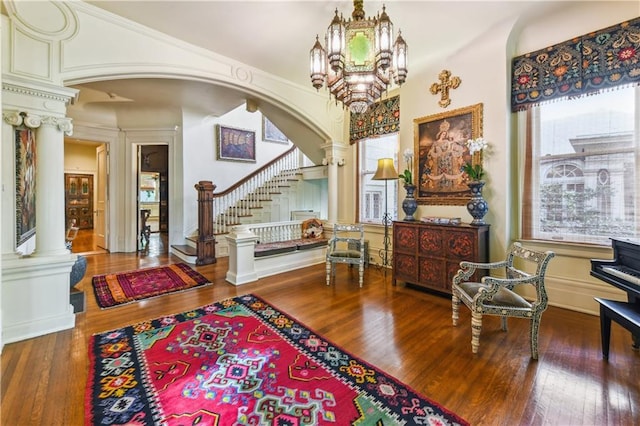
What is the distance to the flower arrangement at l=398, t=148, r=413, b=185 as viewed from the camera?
3.79 m

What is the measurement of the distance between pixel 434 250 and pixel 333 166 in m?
2.54

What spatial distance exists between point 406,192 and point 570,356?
2.48m

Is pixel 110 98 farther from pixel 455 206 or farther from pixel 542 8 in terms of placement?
pixel 542 8

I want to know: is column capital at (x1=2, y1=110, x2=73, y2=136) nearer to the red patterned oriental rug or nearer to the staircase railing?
the red patterned oriental rug

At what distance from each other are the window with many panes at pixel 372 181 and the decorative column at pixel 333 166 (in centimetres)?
39

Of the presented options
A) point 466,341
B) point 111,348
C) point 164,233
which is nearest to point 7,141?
point 111,348

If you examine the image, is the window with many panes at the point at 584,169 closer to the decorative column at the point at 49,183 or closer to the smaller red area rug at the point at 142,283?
the smaller red area rug at the point at 142,283

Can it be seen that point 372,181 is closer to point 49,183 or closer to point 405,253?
point 405,253

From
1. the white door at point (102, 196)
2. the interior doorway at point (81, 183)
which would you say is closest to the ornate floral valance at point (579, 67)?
the white door at point (102, 196)

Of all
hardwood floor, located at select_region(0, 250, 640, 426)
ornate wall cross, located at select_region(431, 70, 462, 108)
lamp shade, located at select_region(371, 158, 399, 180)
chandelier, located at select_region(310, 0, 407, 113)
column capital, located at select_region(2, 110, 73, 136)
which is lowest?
hardwood floor, located at select_region(0, 250, 640, 426)

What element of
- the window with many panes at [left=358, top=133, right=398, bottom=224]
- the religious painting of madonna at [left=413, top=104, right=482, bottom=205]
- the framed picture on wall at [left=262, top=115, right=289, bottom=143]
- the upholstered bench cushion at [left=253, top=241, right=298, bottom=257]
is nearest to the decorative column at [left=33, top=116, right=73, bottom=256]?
the upholstered bench cushion at [left=253, top=241, right=298, bottom=257]

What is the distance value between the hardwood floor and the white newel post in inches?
15.8

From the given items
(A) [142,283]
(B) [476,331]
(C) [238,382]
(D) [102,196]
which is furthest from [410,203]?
(D) [102,196]

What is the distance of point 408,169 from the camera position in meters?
4.05
